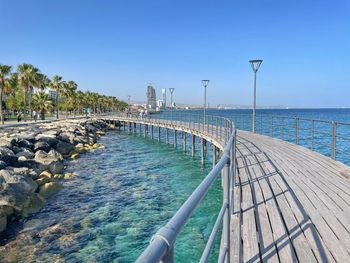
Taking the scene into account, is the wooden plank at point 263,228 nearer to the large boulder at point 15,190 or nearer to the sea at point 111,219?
the sea at point 111,219

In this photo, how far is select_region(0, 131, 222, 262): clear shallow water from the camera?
25.4 ft

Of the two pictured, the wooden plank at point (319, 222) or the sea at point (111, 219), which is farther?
the sea at point (111, 219)

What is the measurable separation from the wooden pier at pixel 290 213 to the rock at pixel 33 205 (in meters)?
7.46

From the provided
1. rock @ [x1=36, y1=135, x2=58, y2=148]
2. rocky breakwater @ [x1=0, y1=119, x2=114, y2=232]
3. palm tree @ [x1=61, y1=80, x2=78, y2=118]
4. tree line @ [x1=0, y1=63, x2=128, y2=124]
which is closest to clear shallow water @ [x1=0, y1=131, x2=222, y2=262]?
rocky breakwater @ [x1=0, y1=119, x2=114, y2=232]

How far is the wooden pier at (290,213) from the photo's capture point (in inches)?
136

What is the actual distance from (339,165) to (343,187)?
253 cm

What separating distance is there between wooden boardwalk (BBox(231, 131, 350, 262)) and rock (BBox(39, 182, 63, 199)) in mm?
8509

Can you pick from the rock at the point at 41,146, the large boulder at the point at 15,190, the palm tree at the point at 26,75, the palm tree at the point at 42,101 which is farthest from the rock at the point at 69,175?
the palm tree at the point at 42,101

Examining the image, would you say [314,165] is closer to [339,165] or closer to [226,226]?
[339,165]

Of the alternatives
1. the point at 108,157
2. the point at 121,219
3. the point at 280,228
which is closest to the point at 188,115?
the point at 108,157

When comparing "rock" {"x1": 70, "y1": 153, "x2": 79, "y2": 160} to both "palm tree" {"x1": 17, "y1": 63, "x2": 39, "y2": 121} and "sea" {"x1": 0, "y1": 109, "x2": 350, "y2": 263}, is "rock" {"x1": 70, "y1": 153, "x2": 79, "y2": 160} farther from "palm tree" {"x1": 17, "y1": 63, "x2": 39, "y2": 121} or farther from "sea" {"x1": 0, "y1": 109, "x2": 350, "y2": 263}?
"palm tree" {"x1": 17, "y1": 63, "x2": 39, "y2": 121}

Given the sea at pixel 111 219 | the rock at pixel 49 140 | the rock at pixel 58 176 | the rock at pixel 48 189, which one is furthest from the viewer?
the rock at pixel 49 140

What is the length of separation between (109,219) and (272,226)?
7056mm

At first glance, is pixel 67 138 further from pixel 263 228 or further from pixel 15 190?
pixel 263 228
